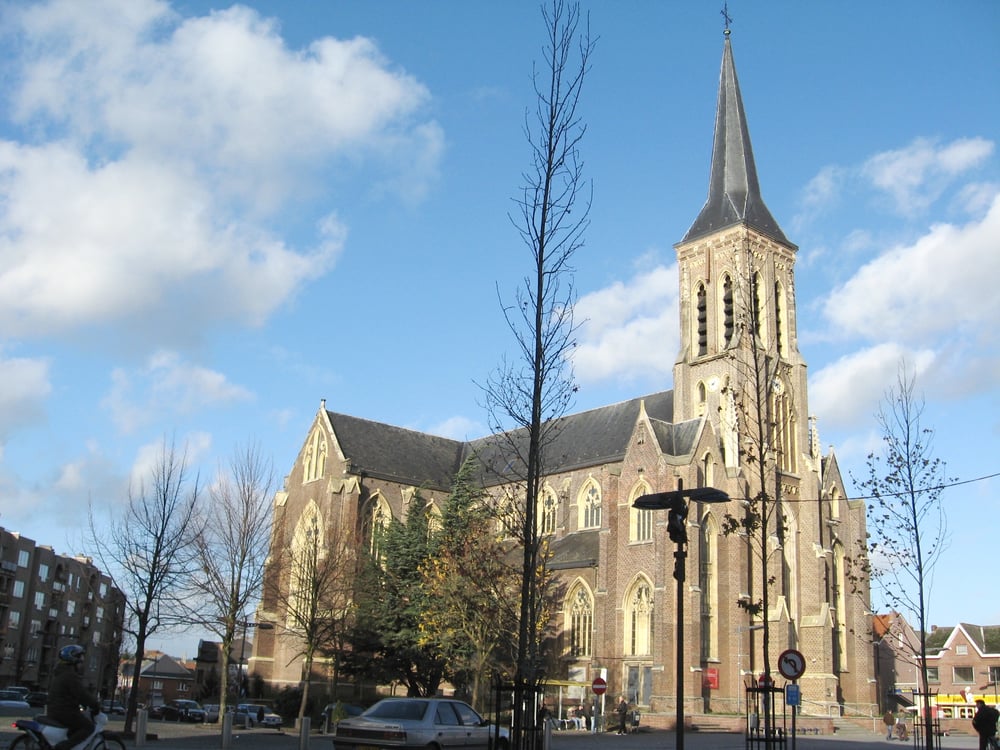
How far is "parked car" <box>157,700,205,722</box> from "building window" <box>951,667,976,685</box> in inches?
2098

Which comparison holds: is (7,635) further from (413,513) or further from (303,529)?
→ (413,513)

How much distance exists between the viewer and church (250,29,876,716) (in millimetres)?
40750

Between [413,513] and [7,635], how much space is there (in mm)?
51024

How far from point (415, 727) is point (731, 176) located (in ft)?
146

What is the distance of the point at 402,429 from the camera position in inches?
2379

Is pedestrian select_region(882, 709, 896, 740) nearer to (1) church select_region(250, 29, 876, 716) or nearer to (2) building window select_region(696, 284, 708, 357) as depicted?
(1) church select_region(250, 29, 876, 716)

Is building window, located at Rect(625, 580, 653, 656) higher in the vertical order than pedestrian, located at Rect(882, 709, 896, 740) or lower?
higher

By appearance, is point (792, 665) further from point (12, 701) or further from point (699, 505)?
point (12, 701)

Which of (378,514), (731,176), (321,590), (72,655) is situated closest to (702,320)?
(731,176)

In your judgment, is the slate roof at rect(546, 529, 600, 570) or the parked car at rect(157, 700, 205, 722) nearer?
the parked car at rect(157, 700, 205, 722)

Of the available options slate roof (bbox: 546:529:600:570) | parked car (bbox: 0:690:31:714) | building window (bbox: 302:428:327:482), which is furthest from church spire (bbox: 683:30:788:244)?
parked car (bbox: 0:690:31:714)

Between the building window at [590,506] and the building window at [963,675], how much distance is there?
119ft

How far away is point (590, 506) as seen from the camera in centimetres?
5056

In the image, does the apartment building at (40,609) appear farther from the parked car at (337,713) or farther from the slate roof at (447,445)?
the parked car at (337,713)
